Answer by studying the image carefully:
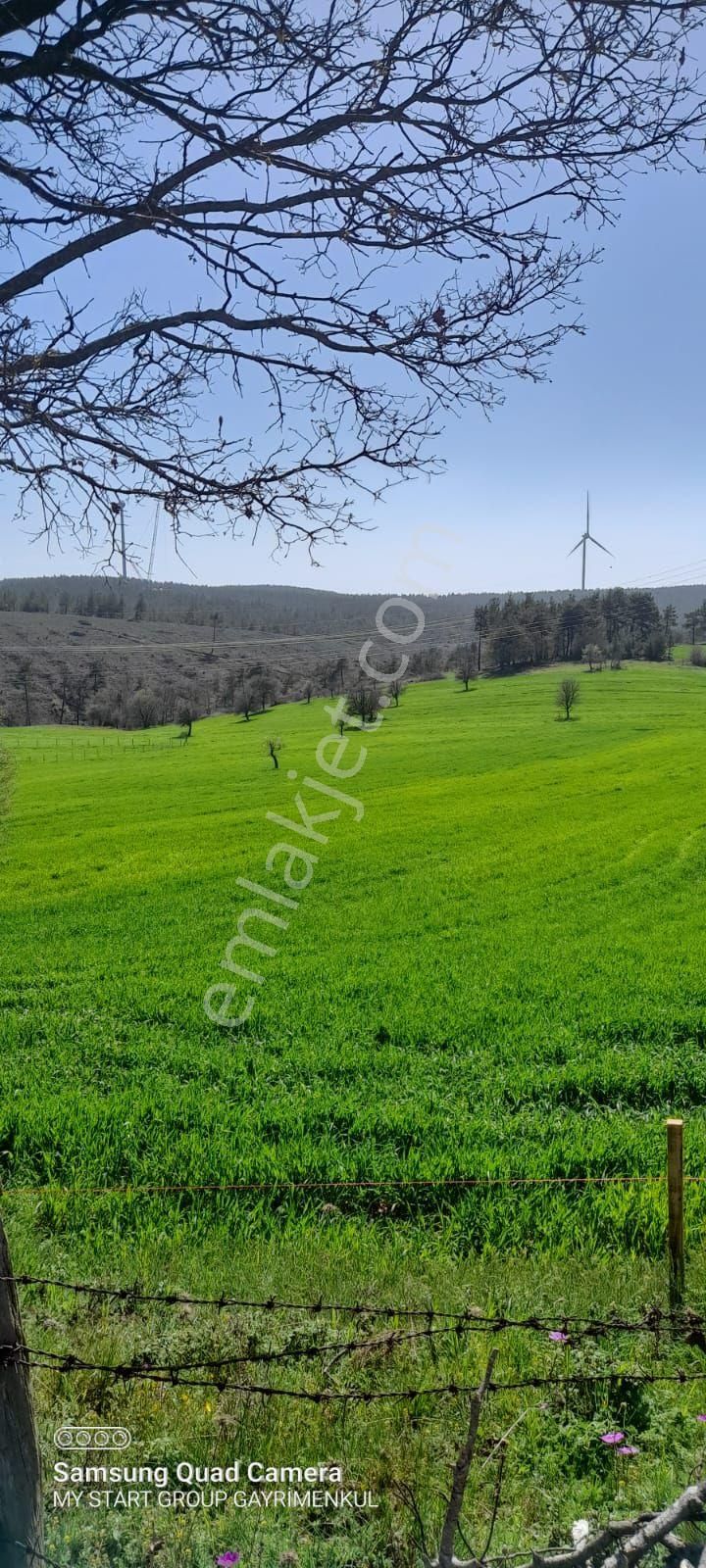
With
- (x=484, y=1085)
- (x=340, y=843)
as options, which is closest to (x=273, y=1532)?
(x=484, y=1085)

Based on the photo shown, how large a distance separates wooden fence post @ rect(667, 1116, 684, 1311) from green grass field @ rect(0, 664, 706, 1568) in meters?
0.11

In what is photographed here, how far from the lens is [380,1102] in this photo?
10258 mm

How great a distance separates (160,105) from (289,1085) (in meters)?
10.1

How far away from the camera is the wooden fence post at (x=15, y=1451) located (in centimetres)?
263

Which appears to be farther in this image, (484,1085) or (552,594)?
(552,594)

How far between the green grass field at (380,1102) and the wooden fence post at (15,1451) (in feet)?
1.79

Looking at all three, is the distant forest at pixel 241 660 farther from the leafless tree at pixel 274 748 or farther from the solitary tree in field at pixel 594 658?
the leafless tree at pixel 274 748

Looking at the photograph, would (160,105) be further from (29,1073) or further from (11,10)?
(29,1073)

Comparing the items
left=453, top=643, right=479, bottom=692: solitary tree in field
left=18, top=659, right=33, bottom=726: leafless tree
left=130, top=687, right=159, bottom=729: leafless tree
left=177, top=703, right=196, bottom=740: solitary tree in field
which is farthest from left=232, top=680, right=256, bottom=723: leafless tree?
left=453, top=643, right=479, bottom=692: solitary tree in field

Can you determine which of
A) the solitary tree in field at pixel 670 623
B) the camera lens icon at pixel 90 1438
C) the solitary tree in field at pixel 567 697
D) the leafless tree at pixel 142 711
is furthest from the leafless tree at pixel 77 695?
the camera lens icon at pixel 90 1438

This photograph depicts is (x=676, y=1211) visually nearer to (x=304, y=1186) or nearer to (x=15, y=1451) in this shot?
(x=304, y=1186)

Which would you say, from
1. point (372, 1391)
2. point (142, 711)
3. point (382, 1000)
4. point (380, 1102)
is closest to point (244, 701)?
point (142, 711)

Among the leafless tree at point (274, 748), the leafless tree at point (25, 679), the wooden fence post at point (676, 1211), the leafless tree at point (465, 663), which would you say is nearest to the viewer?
the wooden fence post at point (676, 1211)

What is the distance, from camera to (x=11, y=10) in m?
2.72
